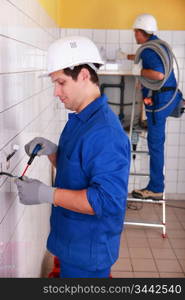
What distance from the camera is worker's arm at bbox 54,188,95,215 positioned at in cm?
129

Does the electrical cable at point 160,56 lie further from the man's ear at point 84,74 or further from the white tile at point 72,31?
the man's ear at point 84,74

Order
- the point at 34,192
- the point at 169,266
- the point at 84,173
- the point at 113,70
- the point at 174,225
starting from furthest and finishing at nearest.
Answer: the point at 113,70
the point at 174,225
the point at 169,266
the point at 84,173
the point at 34,192

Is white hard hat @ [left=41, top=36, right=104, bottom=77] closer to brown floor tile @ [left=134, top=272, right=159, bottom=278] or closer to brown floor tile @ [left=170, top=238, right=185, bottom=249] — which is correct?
brown floor tile @ [left=134, top=272, right=159, bottom=278]

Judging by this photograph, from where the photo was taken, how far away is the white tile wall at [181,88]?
407 cm

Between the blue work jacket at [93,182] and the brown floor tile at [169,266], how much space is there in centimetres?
139

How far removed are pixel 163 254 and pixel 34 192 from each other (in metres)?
2.08

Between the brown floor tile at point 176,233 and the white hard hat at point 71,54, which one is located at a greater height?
the white hard hat at point 71,54

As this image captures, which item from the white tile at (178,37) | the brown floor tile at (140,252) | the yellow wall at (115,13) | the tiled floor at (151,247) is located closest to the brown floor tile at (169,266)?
the tiled floor at (151,247)

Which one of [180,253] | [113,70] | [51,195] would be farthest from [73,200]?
[113,70]

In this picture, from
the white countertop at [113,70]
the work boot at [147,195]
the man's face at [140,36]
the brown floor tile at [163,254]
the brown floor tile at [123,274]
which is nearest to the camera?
the brown floor tile at [123,274]

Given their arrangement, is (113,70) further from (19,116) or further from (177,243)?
(19,116)

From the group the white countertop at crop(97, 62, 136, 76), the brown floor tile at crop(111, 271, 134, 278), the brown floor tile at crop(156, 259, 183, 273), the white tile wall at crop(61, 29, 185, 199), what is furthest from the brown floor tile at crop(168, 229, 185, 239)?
the white countertop at crop(97, 62, 136, 76)

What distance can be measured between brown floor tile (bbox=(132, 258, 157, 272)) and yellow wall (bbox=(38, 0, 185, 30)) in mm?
2461

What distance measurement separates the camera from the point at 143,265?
114 inches
